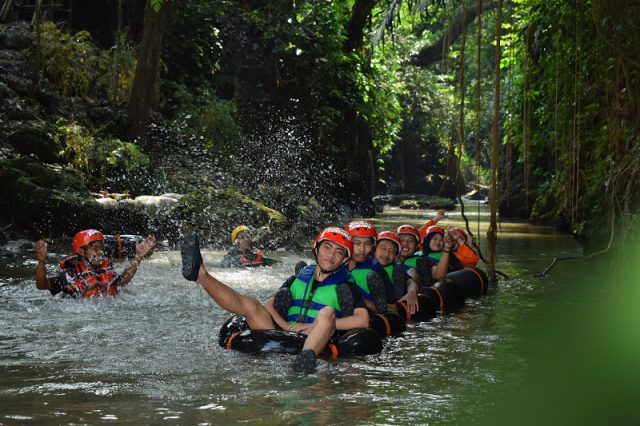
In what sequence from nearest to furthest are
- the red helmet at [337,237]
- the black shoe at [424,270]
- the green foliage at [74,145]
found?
1. the red helmet at [337,237]
2. the black shoe at [424,270]
3. the green foliage at [74,145]

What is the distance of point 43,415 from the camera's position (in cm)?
448

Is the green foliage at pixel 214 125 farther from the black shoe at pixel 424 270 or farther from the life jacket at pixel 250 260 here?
the black shoe at pixel 424 270

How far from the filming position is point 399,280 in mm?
8320

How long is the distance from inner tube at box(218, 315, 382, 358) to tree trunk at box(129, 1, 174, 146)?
10084mm

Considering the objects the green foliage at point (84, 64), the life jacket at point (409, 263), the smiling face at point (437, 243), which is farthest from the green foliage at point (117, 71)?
the life jacket at point (409, 263)

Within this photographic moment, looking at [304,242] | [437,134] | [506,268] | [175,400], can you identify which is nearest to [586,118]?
[506,268]

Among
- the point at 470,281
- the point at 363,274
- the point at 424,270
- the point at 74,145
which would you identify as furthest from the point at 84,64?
the point at 363,274

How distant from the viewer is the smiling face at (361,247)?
763 centimetres

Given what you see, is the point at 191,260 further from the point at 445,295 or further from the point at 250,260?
the point at 250,260

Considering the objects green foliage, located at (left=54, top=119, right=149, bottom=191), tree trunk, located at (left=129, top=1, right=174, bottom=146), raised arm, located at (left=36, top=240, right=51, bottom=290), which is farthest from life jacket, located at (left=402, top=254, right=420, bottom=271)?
tree trunk, located at (left=129, top=1, right=174, bottom=146)

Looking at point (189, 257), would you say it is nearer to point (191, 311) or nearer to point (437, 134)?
point (191, 311)

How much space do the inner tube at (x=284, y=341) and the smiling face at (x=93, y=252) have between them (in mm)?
2239

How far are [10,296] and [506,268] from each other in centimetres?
758

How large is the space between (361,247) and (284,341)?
1803mm
